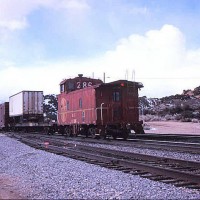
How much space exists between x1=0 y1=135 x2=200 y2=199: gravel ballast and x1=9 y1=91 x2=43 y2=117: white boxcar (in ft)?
85.1

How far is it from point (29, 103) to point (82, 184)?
30.3 m

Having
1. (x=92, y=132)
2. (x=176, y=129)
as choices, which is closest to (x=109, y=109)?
(x=92, y=132)

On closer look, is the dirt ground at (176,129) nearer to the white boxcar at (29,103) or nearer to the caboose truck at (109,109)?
the caboose truck at (109,109)

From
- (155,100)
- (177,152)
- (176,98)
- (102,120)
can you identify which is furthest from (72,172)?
(155,100)

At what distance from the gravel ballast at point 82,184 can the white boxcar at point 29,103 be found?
25925 millimetres

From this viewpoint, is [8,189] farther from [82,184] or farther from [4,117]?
[4,117]

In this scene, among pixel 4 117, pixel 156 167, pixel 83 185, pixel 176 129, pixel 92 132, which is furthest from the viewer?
pixel 4 117

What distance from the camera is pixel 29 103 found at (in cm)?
3741

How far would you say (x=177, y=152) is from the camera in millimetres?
13695

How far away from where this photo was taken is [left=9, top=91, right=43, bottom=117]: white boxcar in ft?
122

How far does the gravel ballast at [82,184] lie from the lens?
265 inches

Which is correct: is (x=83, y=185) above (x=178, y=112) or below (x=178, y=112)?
below

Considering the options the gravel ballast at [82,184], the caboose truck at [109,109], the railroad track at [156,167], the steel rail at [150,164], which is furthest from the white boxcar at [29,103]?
the gravel ballast at [82,184]

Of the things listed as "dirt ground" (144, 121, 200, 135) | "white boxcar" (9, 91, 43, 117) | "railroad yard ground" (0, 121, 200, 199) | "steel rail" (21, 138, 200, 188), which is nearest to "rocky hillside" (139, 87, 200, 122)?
"dirt ground" (144, 121, 200, 135)
